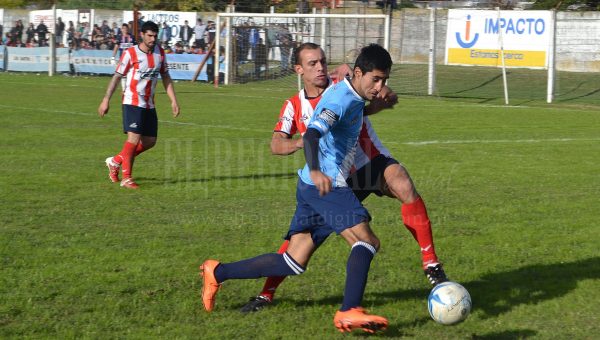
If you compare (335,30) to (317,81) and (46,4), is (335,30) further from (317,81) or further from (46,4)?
(317,81)

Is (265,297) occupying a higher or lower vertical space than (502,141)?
higher

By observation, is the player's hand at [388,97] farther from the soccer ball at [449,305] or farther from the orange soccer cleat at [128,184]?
the orange soccer cleat at [128,184]

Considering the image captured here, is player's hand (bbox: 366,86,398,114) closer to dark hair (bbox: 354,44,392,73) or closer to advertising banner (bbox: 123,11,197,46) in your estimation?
dark hair (bbox: 354,44,392,73)

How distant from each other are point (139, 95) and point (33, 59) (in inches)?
1131

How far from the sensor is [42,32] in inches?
1522

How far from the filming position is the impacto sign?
95.6ft

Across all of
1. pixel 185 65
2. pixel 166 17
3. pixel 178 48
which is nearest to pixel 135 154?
pixel 185 65

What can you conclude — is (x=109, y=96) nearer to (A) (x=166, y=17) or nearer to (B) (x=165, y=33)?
(B) (x=165, y=33)

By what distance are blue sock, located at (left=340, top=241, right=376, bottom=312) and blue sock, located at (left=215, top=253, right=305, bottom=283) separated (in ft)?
1.78

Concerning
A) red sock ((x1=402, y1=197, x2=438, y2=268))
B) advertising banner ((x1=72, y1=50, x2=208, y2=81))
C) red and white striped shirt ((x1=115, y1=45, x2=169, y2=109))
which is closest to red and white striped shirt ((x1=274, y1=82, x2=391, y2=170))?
red sock ((x1=402, y1=197, x2=438, y2=268))

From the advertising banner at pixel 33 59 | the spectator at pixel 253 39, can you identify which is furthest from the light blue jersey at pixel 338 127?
the advertising banner at pixel 33 59

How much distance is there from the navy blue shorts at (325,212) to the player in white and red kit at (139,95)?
6.02 metres

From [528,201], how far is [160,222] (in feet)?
13.9

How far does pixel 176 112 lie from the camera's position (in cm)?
1217
